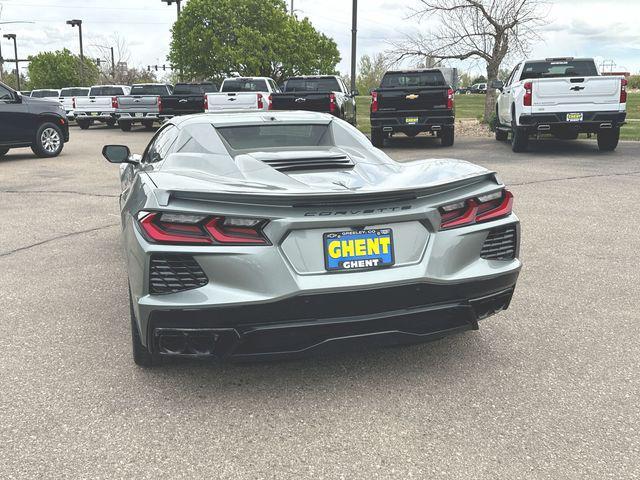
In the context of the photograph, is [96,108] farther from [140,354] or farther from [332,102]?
[140,354]

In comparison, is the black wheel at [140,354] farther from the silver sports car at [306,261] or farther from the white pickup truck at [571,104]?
the white pickup truck at [571,104]

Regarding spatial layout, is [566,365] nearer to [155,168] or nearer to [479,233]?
[479,233]

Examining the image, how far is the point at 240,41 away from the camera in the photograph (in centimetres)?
4212

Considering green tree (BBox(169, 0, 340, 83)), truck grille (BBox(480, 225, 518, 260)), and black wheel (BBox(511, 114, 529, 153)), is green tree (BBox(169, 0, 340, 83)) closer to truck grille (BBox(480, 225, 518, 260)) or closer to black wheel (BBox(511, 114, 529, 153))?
black wheel (BBox(511, 114, 529, 153))

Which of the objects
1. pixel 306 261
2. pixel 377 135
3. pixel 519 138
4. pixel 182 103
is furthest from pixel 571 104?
pixel 182 103

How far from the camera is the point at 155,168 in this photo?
4.01 m

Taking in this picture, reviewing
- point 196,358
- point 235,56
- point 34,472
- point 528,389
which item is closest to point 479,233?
point 528,389

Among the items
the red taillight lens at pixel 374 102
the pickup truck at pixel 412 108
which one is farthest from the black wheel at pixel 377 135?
the red taillight lens at pixel 374 102

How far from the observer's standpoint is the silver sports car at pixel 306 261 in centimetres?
293

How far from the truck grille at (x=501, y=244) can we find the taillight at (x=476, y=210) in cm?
8

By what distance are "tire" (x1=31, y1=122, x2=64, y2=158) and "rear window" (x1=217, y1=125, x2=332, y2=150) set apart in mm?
12491

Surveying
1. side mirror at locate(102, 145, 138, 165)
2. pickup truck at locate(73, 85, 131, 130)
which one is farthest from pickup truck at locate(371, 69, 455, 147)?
pickup truck at locate(73, 85, 131, 130)

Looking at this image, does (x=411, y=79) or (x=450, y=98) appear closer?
(x=450, y=98)

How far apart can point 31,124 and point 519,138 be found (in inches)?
439
